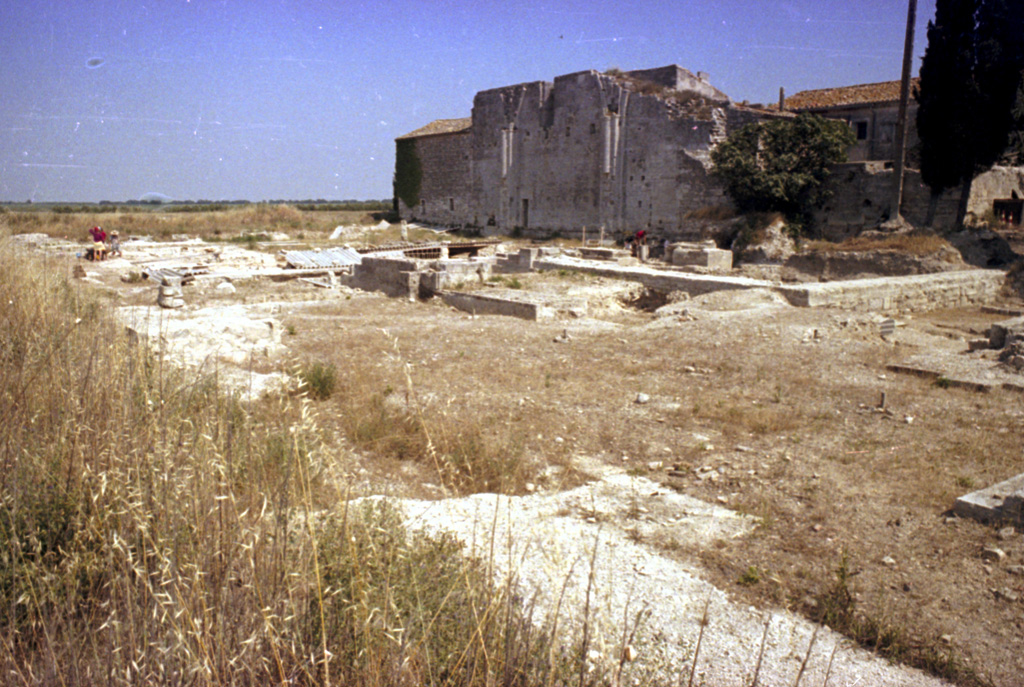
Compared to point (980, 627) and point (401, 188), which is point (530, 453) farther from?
point (401, 188)

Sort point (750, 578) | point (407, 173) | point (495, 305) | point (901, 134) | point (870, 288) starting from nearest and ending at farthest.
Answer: point (750, 578) → point (870, 288) → point (495, 305) → point (901, 134) → point (407, 173)

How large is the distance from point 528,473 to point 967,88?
20.7m

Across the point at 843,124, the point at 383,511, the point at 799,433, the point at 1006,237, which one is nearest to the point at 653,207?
the point at 843,124

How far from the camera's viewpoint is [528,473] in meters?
5.42

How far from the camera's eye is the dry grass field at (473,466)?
2.22m

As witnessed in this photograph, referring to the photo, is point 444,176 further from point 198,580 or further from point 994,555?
point 198,580

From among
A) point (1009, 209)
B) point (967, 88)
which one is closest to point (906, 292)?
point (967, 88)

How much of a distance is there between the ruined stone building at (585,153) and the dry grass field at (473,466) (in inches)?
677

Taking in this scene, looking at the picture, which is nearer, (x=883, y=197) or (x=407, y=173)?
(x=883, y=197)

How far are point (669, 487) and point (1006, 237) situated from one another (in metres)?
19.4

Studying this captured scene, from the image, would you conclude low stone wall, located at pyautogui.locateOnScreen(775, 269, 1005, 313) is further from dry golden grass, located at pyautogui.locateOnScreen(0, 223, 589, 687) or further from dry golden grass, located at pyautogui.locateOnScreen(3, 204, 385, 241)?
dry golden grass, located at pyautogui.locateOnScreen(3, 204, 385, 241)

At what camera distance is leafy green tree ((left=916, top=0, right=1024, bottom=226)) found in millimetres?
19328

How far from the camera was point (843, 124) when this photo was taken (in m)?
23.6

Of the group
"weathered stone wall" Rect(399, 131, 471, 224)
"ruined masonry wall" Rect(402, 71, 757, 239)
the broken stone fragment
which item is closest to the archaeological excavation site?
the broken stone fragment
